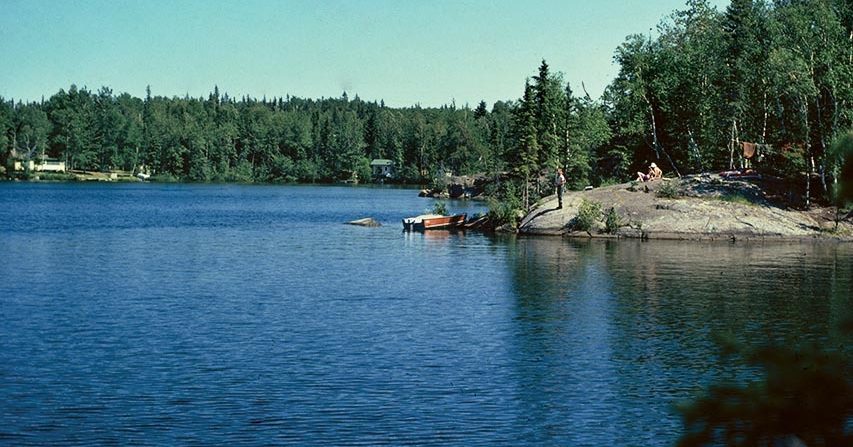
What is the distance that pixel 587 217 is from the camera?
64875mm

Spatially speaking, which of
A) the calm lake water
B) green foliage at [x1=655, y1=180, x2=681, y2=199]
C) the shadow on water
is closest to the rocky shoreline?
green foliage at [x1=655, y1=180, x2=681, y2=199]

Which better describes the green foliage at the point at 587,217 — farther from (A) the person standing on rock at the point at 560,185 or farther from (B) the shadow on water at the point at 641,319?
(B) the shadow on water at the point at 641,319

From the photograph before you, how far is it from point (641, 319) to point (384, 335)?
9659mm

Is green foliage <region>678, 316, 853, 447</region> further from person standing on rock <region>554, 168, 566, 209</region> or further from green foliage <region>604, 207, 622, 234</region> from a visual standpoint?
green foliage <region>604, 207, 622, 234</region>

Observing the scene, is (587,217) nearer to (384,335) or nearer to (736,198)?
(736,198)

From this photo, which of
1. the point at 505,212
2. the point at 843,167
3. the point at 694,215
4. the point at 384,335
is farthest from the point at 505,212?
the point at 843,167

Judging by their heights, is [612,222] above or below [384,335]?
above

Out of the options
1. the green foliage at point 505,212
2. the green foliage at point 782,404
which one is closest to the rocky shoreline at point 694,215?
the green foliage at point 505,212

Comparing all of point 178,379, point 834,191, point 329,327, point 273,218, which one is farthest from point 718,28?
point 834,191

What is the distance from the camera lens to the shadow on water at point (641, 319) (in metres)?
21.6

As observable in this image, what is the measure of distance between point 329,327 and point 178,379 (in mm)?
8119

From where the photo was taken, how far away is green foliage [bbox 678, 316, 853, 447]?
4012mm

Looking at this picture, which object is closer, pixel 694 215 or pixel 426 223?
pixel 694 215

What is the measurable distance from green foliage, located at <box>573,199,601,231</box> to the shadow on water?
19.6 feet
